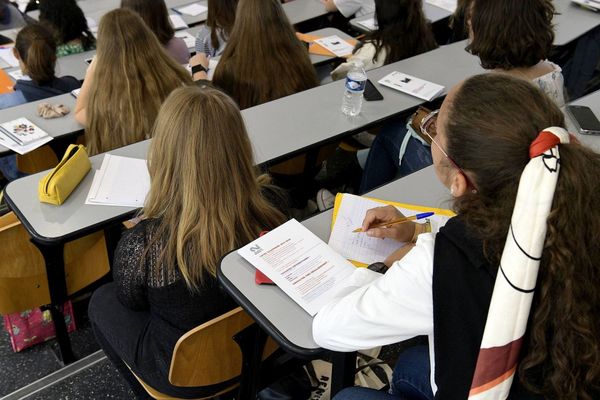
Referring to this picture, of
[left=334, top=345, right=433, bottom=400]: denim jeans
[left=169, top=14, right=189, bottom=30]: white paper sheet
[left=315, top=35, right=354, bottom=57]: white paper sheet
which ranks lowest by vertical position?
[left=334, top=345, right=433, bottom=400]: denim jeans

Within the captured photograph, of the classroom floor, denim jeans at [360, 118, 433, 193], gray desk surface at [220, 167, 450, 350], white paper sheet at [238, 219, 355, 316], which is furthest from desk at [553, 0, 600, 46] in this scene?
the classroom floor

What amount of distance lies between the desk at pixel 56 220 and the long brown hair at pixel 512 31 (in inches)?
60.6

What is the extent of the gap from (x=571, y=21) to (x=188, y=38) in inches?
100.0

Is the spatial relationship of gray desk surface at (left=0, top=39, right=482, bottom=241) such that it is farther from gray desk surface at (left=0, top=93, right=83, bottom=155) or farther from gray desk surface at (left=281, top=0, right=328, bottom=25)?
gray desk surface at (left=281, top=0, right=328, bottom=25)

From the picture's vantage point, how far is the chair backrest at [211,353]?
4.86ft

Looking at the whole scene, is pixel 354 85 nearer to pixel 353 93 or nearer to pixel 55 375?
pixel 353 93

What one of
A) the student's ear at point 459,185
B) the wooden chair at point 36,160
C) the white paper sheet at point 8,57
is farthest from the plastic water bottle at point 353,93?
the white paper sheet at point 8,57

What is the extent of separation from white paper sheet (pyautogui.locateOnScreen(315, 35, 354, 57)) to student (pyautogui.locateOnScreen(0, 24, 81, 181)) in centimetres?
155

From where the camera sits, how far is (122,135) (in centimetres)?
249

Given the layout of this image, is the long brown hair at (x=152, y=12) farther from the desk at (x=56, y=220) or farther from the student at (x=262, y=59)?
the desk at (x=56, y=220)

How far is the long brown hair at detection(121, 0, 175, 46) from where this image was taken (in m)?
3.17

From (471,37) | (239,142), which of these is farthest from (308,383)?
(471,37)

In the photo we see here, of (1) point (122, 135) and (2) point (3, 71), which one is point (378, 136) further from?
(2) point (3, 71)

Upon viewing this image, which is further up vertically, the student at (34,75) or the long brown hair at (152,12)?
the long brown hair at (152,12)
